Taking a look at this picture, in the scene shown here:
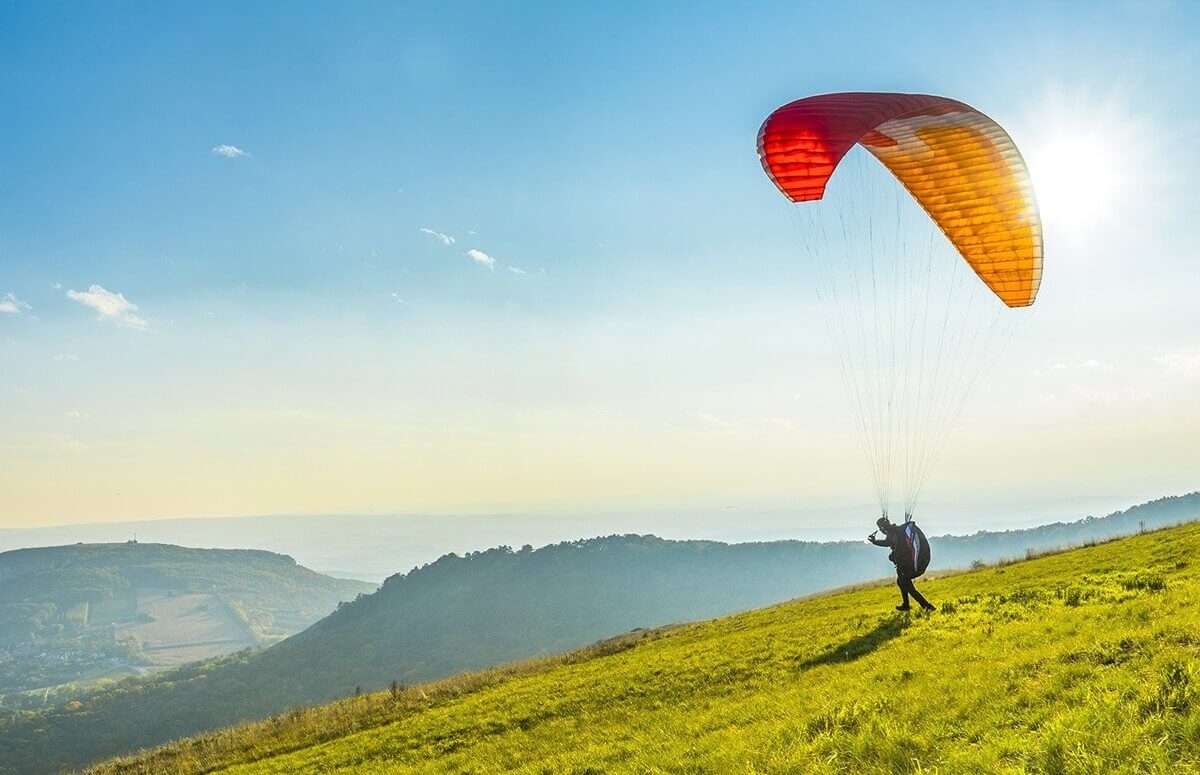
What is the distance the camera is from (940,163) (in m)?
17.8

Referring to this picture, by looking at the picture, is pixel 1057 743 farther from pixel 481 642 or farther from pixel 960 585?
pixel 481 642

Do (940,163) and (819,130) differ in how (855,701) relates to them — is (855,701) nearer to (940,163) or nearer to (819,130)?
(819,130)

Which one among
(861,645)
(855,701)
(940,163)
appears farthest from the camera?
(940,163)

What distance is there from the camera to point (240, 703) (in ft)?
451

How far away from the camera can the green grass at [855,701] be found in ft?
23.0

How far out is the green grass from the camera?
23.0ft

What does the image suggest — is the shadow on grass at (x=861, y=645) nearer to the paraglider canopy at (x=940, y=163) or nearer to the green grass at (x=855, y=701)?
the green grass at (x=855, y=701)

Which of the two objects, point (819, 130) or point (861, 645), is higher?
point (819, 130)

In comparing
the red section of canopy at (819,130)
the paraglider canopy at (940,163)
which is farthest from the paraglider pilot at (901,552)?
the red section of canopy at (819,130)

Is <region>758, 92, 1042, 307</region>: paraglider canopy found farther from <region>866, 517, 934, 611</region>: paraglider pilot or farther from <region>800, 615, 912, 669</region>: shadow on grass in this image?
<region>800, 615, 912, 669</region>: shadow on grass

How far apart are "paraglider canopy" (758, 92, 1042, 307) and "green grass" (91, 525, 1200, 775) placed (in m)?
8.45

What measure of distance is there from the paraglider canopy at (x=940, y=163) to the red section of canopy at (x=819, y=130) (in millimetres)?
23

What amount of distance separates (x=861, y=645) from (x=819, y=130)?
11.5 meters

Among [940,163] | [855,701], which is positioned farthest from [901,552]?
[940,163]
